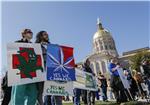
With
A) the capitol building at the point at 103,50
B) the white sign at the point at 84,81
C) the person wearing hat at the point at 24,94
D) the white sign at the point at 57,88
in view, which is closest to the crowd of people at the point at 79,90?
the person wearing hat at the point at 24,94

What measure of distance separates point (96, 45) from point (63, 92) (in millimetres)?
140598

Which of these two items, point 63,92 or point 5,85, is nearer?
point 63,92

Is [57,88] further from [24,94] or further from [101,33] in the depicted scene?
[101,33]

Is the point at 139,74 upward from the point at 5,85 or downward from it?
upward

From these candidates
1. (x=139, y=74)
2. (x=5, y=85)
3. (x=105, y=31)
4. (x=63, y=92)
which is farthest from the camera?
(x=105, y=31)

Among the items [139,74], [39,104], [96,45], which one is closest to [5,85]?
[39,104]

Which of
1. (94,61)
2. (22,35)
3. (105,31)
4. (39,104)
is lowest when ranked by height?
(39,104)

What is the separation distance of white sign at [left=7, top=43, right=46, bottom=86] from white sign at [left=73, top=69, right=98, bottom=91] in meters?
3.94

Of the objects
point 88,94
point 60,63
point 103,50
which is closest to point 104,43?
point 103,50

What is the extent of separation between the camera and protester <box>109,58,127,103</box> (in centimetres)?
1343

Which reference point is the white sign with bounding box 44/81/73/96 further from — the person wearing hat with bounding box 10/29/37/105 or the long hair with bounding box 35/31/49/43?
the long hair with bounding box 35/31/49/43

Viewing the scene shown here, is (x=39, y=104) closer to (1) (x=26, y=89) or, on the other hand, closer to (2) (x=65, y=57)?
(1) (x=26, y=89)

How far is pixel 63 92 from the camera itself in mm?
8562

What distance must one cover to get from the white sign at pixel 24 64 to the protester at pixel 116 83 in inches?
217
